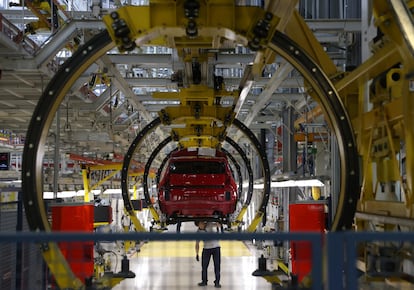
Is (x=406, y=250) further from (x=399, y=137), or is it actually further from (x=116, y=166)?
(x=116, y=166)

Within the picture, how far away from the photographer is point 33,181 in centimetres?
356

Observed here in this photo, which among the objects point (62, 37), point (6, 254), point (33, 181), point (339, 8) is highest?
point (339, 8)

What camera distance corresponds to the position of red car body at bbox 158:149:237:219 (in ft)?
33.6

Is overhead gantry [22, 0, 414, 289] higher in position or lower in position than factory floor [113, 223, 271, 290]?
higher

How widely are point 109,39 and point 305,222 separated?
10.2 feet

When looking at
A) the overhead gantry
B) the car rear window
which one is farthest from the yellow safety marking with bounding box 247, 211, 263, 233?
the overhead gantry

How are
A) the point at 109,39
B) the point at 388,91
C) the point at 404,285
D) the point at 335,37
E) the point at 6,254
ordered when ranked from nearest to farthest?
the point at 404,285 < the point at 109,39 < the point at 388,91 < the point at 6,254 < the point at 335,37

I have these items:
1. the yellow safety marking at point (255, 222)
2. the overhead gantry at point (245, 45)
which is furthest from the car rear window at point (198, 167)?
the overhead gantry at point (245, 45)

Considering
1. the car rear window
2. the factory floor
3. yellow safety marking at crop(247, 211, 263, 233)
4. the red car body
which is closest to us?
the factory floor

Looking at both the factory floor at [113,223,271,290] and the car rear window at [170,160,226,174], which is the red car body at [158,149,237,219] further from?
the factory floor at [113,223,271,290]

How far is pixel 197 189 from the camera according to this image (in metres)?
10.3

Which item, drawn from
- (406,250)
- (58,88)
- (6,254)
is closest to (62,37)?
(6,254)

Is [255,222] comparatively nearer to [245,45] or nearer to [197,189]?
[197,189]

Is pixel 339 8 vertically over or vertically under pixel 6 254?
over
